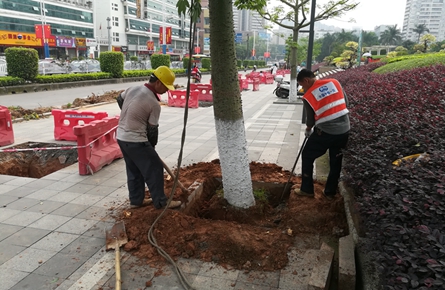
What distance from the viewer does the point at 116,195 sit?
4508 mm

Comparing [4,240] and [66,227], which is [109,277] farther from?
[4,240]

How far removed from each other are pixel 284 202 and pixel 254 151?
7.89 ft

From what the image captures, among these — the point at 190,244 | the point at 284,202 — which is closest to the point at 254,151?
the point at 284,202

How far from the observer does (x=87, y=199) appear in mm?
4359

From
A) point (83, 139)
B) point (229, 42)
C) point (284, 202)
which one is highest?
point (229, 42)

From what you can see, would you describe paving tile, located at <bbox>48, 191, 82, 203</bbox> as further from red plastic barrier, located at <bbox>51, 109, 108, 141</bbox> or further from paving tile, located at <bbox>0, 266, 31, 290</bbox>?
red plastic barrier, located at <bbox>51, 109, 108, 141</bbox>

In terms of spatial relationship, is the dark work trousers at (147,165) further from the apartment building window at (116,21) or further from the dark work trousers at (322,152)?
the apartment building window at (116,21)

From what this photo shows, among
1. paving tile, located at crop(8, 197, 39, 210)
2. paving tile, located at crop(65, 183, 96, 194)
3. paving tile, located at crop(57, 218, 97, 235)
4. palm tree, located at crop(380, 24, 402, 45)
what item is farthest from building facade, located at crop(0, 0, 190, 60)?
palm tree, located at crop(380, 24, 402, 45)

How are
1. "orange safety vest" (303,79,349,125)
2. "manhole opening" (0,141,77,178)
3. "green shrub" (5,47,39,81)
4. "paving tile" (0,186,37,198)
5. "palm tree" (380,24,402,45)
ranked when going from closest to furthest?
1. "orange safety vest" (303,79,349,125)
2. "paving tile" (0,186,37,198)
3. "manhole opening" (0,141,77,178)
4. "green shrub" (5,47,39,81)
5. "palm tree" (380,24,402,45)

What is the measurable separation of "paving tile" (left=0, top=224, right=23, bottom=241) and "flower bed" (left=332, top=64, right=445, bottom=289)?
3299 millimetres

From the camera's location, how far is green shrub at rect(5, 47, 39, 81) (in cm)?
1759

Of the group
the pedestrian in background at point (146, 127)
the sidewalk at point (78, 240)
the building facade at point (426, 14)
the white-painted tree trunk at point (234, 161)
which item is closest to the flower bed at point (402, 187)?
the sidewalk at point (78, 240)

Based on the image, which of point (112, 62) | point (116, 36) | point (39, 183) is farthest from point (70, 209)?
point (116, 36)

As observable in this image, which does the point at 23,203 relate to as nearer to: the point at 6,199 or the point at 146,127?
the point at 6,199
